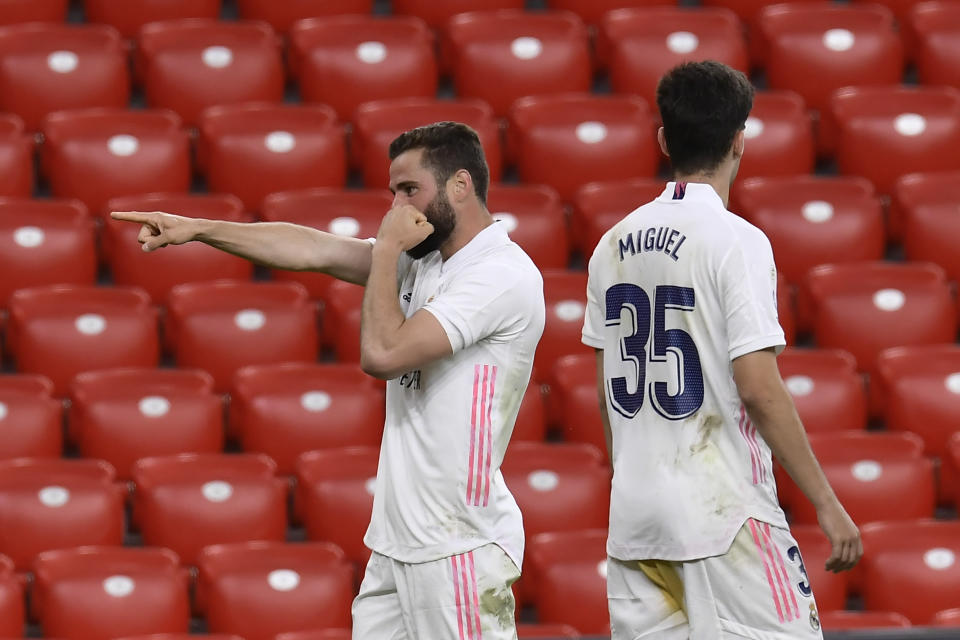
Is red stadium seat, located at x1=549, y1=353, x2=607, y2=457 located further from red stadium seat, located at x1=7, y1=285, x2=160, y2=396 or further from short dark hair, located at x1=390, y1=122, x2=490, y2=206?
short dark hair, located at x1=390, y1=122, x2=490, y2=206

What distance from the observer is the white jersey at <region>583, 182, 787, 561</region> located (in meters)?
2.67

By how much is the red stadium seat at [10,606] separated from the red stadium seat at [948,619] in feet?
Answer: 8.09

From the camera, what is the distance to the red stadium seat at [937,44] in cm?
605

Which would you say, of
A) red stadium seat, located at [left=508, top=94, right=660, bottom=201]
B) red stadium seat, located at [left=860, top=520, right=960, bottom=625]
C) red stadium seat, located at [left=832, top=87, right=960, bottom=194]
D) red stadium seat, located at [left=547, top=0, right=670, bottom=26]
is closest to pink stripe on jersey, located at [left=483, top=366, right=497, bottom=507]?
red stadium seat, located at [left=860, top=520, right=960, bottom=625]

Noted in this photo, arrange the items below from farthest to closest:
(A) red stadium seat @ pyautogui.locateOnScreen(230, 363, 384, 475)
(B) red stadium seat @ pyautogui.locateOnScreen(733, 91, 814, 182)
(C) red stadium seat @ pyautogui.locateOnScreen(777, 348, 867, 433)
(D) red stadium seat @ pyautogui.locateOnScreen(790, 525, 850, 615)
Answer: (B) red stadium seat @ pyautogui.locateOnScreen(733, 91, 814, 182) → (C) red stadium seat @ pyautogui.locateOnScreen(777, 348, 867, 433) → (A) red stadium seat @ pyautogui.locateOnScreen(230, 363, 384, 475) → (D) red stadium seat @ pyautogui.locateOnScreen(790, 525, 850, 615)

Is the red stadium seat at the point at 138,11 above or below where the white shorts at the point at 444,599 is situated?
above

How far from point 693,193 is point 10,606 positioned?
7.61 ft

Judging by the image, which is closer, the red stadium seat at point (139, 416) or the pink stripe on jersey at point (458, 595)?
the pink stripe on jersey at point (458, 595)

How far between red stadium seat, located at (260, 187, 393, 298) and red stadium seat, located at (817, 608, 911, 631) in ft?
6.48

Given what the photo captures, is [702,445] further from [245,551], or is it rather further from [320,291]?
[320,291]

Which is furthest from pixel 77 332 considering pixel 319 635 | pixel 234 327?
pixel 319 635

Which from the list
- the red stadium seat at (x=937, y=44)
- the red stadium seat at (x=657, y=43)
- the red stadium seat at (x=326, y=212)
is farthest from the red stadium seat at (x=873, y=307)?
the red stadium seat at (x=326, y=212)

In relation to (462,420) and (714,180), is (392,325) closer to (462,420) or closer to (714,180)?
(462,420)

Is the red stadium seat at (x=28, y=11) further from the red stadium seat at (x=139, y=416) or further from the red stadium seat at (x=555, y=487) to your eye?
the red stadium seat at (x=555, y=487)
